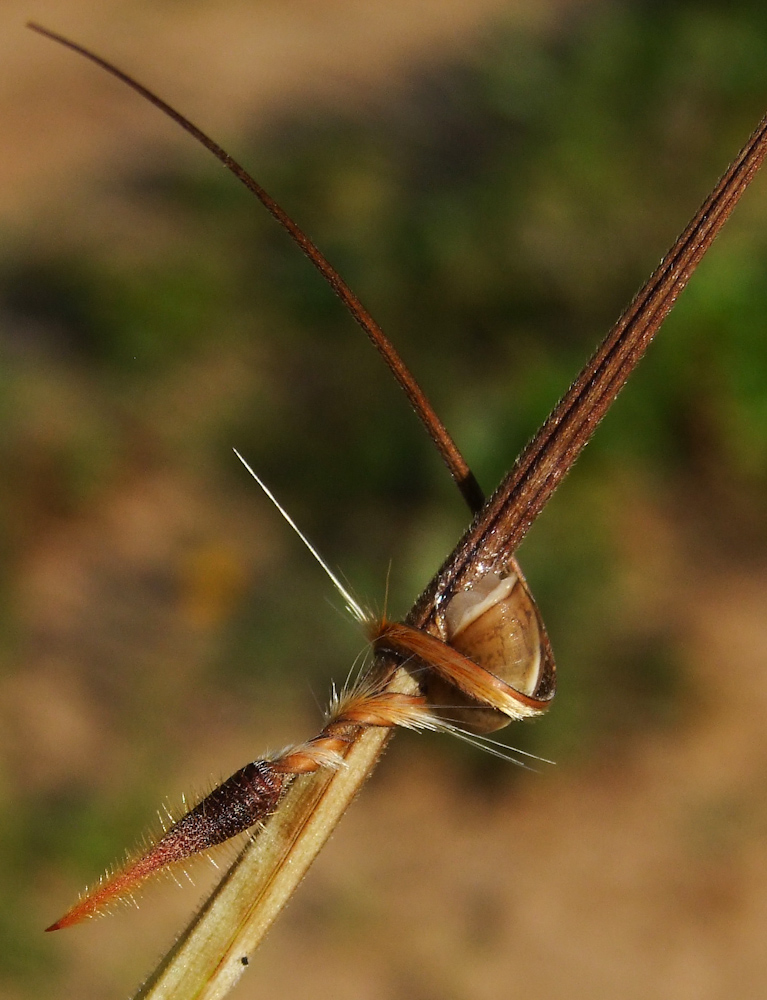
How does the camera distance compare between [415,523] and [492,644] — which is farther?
[415,523]

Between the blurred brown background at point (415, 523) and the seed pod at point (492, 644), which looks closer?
the seed pod at point (492, 644)

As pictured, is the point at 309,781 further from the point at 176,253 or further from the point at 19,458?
the point at 176,253

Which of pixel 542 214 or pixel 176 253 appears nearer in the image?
pixel 542 214

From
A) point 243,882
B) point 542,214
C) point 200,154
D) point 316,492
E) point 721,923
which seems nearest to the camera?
point 243,882

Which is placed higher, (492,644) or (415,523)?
(415,523)

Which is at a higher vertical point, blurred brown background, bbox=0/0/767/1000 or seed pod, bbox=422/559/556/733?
blurred brown background, bbox=0/0/767/1000

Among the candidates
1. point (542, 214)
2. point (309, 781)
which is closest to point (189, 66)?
point (542, 214)

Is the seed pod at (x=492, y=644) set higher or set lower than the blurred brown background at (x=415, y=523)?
lower

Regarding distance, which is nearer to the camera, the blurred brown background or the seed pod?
the seed pod
